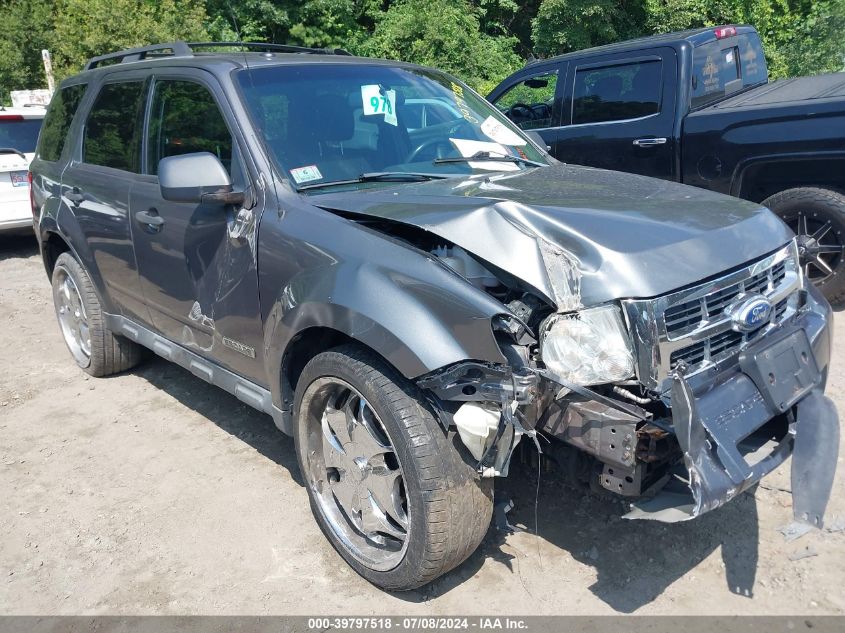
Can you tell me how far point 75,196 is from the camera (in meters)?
4.60

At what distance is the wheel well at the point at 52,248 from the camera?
5.18 metres

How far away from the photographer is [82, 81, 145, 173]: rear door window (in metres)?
4.09

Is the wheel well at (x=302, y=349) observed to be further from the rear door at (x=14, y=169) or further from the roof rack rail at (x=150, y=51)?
the rear door at (x=14, y=169)

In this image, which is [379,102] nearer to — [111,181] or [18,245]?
[111,181]

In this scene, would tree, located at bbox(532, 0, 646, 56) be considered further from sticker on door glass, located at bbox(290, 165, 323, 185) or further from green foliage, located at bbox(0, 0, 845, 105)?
sticker on door glass, located at bbox(290, 165, 323, 185)

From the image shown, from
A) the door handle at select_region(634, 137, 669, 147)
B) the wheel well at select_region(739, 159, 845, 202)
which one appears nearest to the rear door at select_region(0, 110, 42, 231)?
the door handle at select_region(634, 137, 669, 147)

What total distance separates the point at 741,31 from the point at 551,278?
5.63m

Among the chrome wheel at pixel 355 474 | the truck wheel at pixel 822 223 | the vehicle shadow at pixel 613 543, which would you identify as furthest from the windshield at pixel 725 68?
the chrome wheel at pixel 355 474

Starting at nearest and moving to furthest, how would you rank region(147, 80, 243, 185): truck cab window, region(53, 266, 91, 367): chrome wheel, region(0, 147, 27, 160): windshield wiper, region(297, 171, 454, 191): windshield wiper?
1. region(297, 171, 454, 191): windshield wiper
2. region(147, 80, 243, 185): truck cab window
3. region(53, 266, 91, 367): chrome wheel
4. region(0, 147, 27, 160): windshield wiper

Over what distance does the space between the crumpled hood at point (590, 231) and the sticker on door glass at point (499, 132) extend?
98 centimetres

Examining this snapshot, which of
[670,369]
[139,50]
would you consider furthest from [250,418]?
[670,369]

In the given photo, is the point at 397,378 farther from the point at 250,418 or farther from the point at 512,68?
the point at 512,68

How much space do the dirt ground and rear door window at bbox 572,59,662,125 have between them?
3083 millimetres
